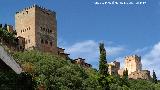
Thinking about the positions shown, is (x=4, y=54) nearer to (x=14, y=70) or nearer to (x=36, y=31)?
(x=14, y=70)

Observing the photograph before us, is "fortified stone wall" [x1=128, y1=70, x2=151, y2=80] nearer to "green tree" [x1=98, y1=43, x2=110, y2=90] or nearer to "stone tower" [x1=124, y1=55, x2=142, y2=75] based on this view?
"stone tower" [x1=124, y1=55, x2=142, y2=75]

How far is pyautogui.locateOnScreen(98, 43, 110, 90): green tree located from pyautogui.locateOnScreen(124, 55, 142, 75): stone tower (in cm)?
5590

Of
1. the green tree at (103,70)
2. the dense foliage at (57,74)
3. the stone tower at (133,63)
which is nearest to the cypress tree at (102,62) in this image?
the green tree at (103,70)

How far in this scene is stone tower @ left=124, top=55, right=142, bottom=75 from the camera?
110 m

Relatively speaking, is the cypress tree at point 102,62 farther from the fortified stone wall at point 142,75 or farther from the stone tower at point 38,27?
the fortified stone wall at point 142,75

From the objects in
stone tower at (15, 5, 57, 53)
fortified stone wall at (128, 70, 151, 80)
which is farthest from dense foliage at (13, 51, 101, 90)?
fortified stone wall at (128, 70, 151, 80)

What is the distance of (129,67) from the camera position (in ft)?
365

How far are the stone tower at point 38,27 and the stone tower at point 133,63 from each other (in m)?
40.3

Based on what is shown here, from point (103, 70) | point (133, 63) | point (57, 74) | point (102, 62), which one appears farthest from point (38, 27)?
point (133, 63)

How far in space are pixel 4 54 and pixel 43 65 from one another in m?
35.7

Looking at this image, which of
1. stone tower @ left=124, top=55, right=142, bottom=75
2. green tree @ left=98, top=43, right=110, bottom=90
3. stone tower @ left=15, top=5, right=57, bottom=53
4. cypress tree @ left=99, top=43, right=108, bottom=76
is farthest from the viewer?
stone tower @ left=124, top=55, right=142, bottom=75

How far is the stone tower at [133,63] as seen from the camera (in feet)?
362

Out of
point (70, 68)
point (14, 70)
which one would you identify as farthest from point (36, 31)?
point (14, 70)

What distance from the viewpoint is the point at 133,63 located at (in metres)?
110
